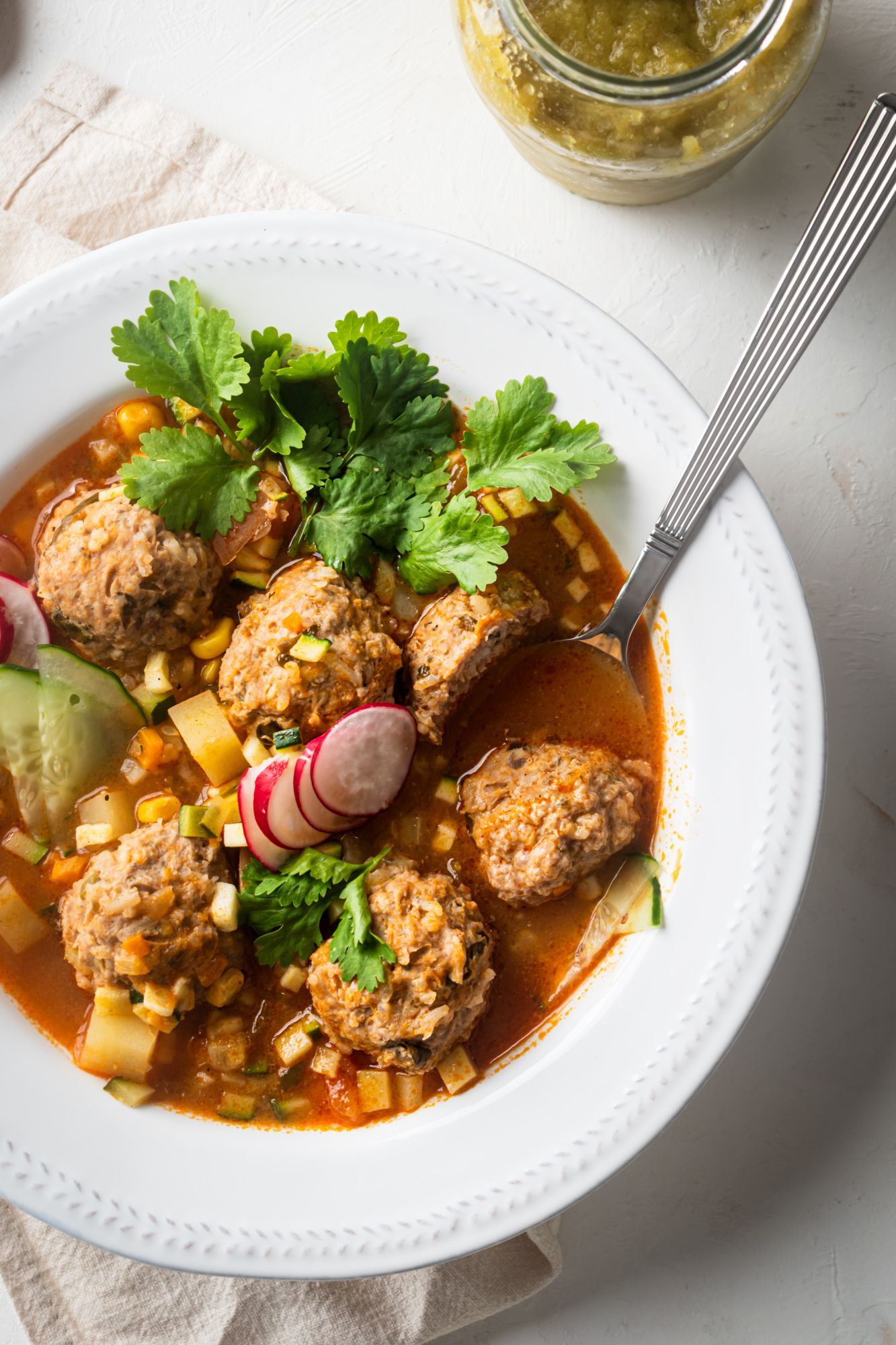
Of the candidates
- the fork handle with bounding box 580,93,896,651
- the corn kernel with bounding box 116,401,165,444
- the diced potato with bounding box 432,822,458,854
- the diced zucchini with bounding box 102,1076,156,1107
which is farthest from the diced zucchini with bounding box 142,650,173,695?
the fork handle with bounding box 580,93,896,651

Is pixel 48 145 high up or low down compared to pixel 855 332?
up

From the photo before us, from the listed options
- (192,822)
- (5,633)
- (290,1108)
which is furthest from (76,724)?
(290,1108)

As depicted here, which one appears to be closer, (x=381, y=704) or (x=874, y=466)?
Answer: (x=381, y=704)

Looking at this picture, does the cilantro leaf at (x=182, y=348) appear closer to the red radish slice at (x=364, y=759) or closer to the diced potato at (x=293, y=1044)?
the red radish slice at (x=364, y=759)

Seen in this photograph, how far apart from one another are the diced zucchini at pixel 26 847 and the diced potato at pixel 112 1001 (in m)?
0.58

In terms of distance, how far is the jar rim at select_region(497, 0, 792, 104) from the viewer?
10.7 feet

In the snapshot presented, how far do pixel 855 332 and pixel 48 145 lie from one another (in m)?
3.52

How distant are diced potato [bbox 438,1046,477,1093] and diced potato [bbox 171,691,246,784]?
4.44ft

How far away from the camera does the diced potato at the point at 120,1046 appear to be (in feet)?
13.0

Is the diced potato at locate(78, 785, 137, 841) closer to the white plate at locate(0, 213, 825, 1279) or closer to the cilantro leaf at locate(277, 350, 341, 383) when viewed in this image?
the white plate at locate(0, 213, 825, 1279)

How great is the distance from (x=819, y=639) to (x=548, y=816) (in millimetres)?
1461

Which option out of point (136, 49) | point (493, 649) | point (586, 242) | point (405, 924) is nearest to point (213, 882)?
point (405, 924)

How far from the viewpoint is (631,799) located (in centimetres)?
383

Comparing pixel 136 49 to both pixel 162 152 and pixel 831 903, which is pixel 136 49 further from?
pixel 831 903
